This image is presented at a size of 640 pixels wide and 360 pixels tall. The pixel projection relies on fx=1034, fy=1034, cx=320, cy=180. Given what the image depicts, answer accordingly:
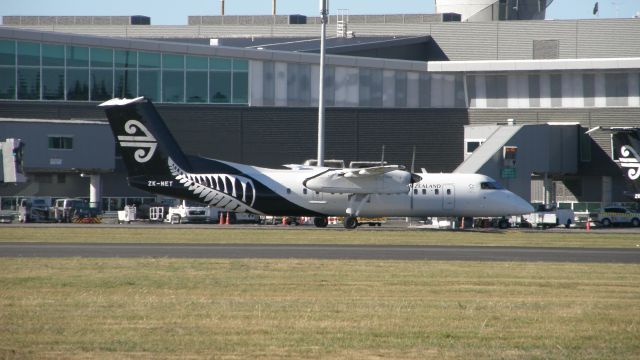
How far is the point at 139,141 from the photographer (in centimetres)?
5234

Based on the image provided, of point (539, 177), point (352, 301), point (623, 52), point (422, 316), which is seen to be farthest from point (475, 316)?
point (623, 52)

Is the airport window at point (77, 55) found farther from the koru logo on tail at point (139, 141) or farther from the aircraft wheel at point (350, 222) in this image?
the aircraft wheel at point (350, 222)

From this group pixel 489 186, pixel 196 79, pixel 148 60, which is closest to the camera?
pixel 489 186

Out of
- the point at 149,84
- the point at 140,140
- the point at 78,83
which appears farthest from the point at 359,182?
the point at 78,83

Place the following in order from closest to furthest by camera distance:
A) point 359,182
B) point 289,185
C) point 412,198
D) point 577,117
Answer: point 289,185 → point 359,182 → point 412,198 → point 577,117

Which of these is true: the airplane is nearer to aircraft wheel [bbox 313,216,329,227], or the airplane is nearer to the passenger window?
the passenger window

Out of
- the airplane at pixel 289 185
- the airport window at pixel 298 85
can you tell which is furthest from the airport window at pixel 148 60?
the airplane at pixel 289 185

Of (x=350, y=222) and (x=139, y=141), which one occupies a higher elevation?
(x=139, y=141)

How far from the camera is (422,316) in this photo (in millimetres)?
20516

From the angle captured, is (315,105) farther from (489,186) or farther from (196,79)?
(489,186)

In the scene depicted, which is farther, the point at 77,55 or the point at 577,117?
the point at 577,117

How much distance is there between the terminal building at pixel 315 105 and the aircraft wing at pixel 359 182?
18.3 m

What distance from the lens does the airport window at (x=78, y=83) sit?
249ft

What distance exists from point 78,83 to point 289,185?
94.4ft
